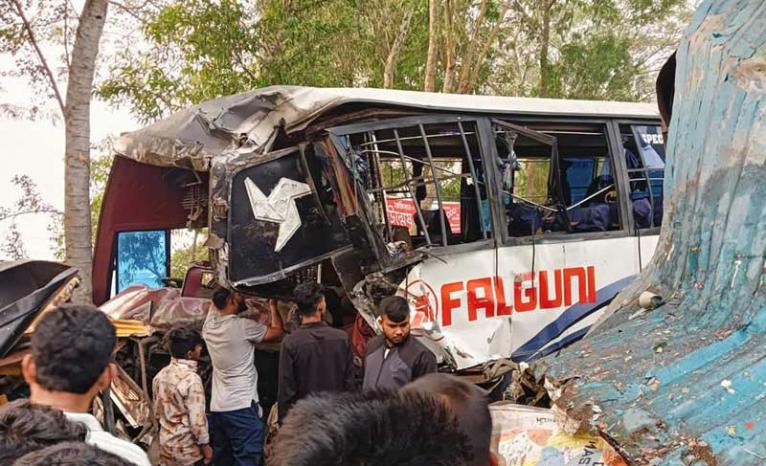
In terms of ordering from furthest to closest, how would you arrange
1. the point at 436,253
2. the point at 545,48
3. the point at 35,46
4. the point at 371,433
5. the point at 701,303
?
the point at 545,48 → the point at 35,46 → the point at 436,253 → the point at 701,303 → the point at 371,433

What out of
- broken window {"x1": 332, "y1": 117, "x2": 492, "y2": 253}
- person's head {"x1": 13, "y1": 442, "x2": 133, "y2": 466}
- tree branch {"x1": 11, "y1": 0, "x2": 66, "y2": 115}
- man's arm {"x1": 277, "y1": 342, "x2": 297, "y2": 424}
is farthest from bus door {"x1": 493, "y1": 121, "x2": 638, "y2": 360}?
tree branch {"x1": 11, "y1": 0, "x2": 66, "y2": 115}

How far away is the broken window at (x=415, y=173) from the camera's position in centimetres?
436

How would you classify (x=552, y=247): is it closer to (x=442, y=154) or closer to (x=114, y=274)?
(x=442, y=154)

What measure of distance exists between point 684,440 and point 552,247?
9.87 ft

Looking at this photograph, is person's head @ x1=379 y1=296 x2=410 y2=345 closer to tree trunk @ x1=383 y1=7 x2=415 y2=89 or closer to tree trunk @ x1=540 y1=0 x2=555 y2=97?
tree trunk @ x1=383 y1=7 x2=415 y2=89

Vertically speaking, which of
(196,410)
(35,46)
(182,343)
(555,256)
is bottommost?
(196,410)

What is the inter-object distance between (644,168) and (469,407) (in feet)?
14.6

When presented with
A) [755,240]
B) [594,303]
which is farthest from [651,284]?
[594,303]

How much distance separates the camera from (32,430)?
1.80m

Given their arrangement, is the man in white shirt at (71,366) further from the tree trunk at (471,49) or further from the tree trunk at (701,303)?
the tree trunk at (471,49)

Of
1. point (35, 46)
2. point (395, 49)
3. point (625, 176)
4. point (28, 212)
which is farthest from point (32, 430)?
point (395, 49)

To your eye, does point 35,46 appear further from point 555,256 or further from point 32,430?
point 32,430

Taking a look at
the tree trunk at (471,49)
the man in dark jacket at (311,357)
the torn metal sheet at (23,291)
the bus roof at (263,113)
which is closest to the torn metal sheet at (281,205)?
the bus roof at (263,113)

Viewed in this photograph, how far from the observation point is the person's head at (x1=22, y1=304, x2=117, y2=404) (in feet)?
6.31
